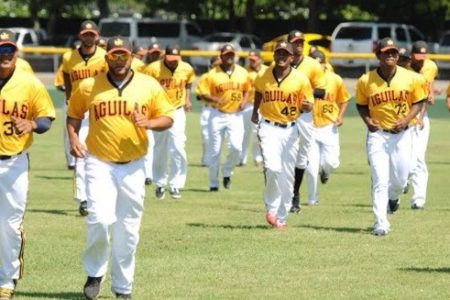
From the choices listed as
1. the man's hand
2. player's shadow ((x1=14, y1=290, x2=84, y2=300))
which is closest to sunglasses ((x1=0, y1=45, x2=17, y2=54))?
the man's hand

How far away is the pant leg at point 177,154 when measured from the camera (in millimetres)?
21359

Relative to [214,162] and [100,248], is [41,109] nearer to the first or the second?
[100,248]

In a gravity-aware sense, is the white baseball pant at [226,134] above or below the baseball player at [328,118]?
below

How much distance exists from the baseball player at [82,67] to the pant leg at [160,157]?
10.5 ft

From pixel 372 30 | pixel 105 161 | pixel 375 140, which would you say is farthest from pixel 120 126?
pixel 372 30

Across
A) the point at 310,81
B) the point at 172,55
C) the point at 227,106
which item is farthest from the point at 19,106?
the point at 227,106

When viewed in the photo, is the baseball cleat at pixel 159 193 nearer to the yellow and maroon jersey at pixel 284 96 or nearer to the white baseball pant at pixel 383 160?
the yellow and maroon jersey at pixel 284 96

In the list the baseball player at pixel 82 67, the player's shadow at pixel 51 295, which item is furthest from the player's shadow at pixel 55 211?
the player's shadow at pixel 51 295

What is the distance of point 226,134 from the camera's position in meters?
23.7

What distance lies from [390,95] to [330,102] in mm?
4808

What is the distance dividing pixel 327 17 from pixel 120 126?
61347mm

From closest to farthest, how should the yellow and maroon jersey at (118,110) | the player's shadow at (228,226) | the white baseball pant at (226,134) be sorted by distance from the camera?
the yellow and maroon jersey at (118,110)
the player's shadow at (228,226)
the white baseball pant at (226,134)

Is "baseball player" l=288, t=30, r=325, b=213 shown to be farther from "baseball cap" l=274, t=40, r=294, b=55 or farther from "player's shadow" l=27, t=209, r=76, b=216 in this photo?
"player's shadow" l=27, t=209, r=76, b=216

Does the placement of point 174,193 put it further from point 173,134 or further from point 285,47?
point 285,47
